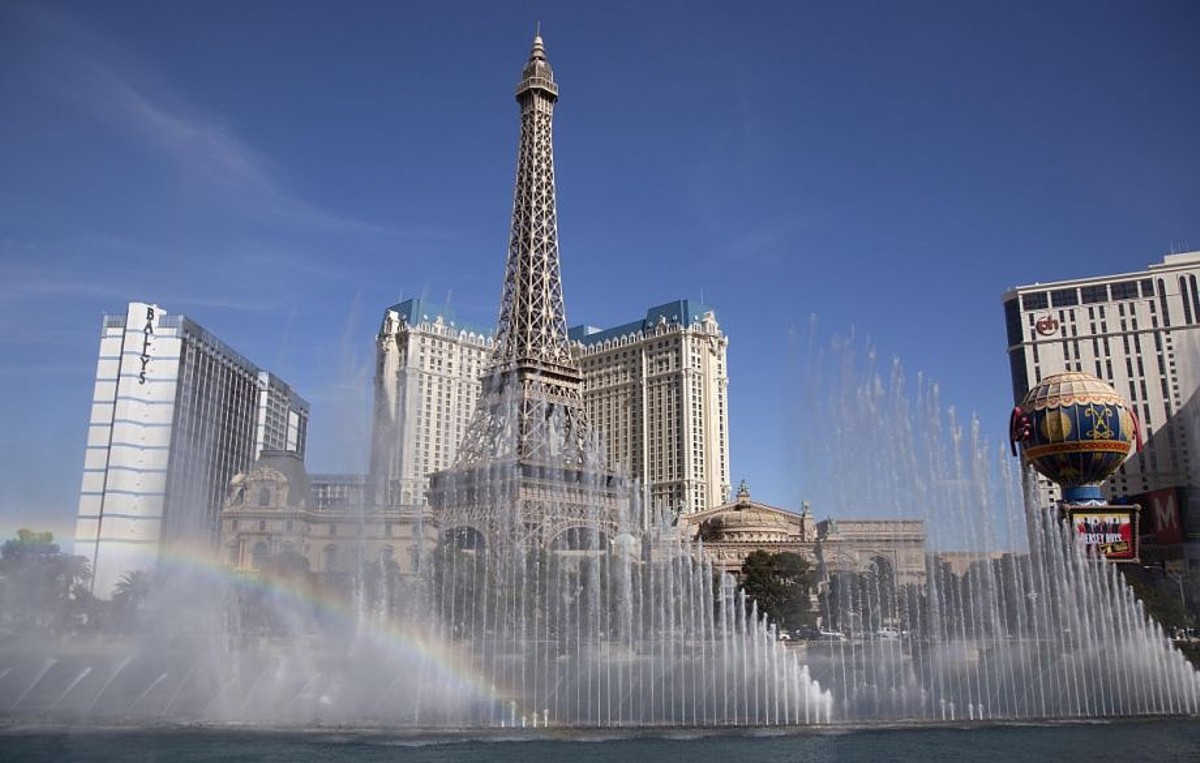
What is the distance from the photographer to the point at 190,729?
1270 inches

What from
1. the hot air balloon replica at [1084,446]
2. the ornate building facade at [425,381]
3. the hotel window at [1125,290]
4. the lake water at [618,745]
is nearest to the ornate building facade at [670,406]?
the ornate building facade at [425,381]

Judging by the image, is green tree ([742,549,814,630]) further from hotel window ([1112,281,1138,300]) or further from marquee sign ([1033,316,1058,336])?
hotel window ([1112,281,1138,300])

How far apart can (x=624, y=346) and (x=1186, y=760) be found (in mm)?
126943

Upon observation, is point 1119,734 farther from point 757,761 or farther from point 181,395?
point 181,395

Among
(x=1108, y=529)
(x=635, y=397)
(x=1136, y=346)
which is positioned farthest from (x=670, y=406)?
(x=1108, y=529)

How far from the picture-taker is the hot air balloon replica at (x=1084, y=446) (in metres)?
69.2

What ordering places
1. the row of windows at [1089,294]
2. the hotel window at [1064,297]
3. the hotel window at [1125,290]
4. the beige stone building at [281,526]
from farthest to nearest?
the hotel window at [1064,297] < the hotel window at [1125,290] < the row of windows at [1089,294] < the beige stone building at [281,526]

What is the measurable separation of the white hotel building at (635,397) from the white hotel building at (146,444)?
28919 mm

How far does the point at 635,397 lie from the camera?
487ft

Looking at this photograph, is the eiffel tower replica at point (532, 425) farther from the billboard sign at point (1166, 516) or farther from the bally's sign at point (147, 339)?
the billboard sign at point (1166, 516)

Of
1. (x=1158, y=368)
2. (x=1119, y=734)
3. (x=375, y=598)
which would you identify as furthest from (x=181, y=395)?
(x=1158, y=368)

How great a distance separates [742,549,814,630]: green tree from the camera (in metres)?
69.9

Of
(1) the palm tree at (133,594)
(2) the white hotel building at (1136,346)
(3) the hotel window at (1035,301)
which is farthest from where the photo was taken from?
(3) the hotel window at (1035,301)

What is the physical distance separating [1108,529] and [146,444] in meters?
88.8
